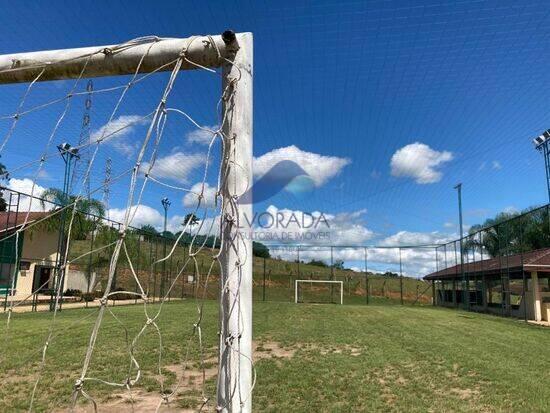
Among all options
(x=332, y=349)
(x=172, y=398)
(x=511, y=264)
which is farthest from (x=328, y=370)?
(x=511, y=264)

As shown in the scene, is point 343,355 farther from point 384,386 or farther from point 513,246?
point 513,246

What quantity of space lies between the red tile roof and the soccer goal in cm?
637

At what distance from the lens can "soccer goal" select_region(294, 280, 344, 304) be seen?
26.9 meters

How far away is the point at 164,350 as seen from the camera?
6.77 m

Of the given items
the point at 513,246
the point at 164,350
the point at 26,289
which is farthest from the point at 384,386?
the point at 26,289

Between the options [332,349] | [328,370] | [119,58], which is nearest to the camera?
[119,58]

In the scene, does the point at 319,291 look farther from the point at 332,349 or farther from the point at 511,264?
the point at 332,349

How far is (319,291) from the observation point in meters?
28.0

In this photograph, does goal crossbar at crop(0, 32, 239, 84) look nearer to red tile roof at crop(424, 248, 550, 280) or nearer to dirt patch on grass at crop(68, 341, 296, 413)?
dirt patch on grass at crop(68, 341, 296, 413)

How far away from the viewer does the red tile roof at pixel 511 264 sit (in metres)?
16.9

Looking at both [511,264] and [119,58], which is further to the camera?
[511,264]

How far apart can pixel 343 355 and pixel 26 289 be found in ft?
64.4

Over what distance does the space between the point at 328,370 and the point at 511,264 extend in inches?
611

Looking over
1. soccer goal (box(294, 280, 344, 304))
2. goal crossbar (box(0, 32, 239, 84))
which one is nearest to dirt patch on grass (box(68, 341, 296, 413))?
goal crossbar (box(0, 32, 239, 84))
